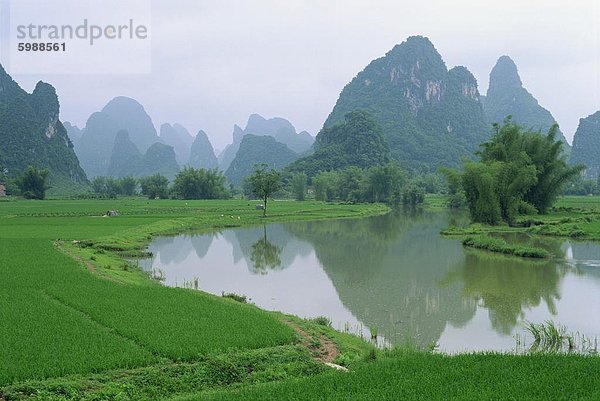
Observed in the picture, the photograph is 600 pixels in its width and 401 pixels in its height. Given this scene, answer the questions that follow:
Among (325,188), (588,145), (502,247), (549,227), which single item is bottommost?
(502,247)

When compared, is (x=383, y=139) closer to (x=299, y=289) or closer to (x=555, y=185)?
(x=555, y=185)

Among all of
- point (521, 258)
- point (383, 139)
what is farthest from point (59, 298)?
point (383, 139)

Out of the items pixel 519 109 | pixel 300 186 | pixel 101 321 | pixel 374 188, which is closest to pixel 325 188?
pixel 300 186

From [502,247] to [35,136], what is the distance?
10820cm

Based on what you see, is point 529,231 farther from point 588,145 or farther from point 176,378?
point 588,145

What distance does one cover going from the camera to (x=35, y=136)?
357ft

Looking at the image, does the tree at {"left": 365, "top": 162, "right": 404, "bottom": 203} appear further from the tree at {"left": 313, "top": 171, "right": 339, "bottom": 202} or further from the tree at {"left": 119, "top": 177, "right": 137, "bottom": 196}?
the tree at {"left": 119, "top": 177, "right": 137, "bottom": 196}

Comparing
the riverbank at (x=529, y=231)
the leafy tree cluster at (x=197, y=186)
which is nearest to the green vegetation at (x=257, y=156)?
the leafy tree cluster at (x=197, y=186)

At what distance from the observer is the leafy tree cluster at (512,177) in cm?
3788

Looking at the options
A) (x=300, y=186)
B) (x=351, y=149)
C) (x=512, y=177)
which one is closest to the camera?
(x=512, y=177)

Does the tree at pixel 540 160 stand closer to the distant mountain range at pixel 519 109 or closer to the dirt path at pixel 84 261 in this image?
the dirt path at pixel 84 261

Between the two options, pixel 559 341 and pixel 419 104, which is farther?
pixel 419 104

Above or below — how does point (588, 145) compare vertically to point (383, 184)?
above

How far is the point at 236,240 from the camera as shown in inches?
1260
